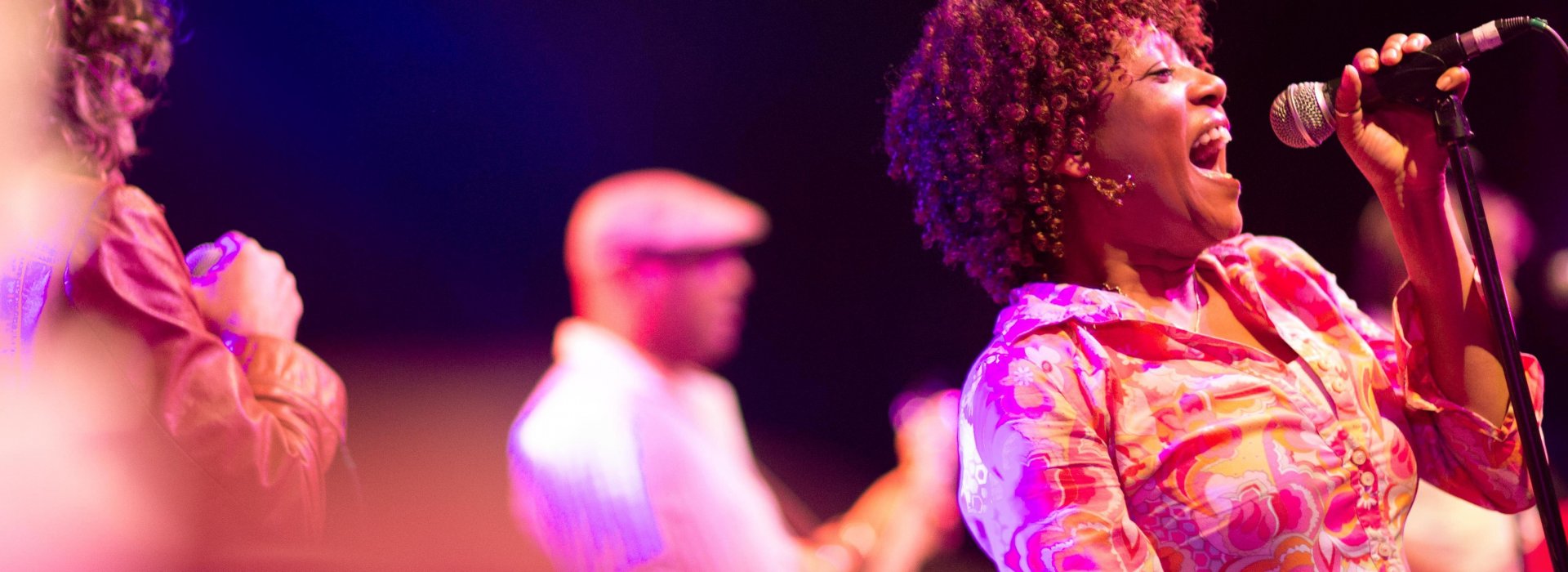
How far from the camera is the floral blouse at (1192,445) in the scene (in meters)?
1.34

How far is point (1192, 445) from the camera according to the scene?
1377 mm

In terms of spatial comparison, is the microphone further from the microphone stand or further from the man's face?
the man's face

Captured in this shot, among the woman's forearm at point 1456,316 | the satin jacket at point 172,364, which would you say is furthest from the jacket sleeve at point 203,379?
the woman's forearm at point 1456,316

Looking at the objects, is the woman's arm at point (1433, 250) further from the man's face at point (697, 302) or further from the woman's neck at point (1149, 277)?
the man's face at point (697, 302)

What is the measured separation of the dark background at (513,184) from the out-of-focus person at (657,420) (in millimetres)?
52

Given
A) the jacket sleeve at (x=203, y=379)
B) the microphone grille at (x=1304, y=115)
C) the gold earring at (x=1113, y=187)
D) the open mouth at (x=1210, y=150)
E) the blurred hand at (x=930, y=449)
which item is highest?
the microphone grille at (x=1304, y=115)

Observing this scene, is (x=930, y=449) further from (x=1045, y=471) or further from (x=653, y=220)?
(x=1045, y=471)

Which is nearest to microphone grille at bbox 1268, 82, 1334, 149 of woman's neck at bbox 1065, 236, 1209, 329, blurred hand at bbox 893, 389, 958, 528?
woman's neck at bbox 1065, 236, 1209, 329

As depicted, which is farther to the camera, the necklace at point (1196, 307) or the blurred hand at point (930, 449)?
the blurred hand at point (930, 449)

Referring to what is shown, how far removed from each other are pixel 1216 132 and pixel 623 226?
4.00 ft

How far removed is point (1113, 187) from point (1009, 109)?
0.17m

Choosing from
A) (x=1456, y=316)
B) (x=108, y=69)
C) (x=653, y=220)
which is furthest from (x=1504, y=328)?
(x=108, y=69)

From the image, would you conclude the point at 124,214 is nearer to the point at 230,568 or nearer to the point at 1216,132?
the point at 230,568

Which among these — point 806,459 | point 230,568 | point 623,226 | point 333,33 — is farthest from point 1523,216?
point 230,568
